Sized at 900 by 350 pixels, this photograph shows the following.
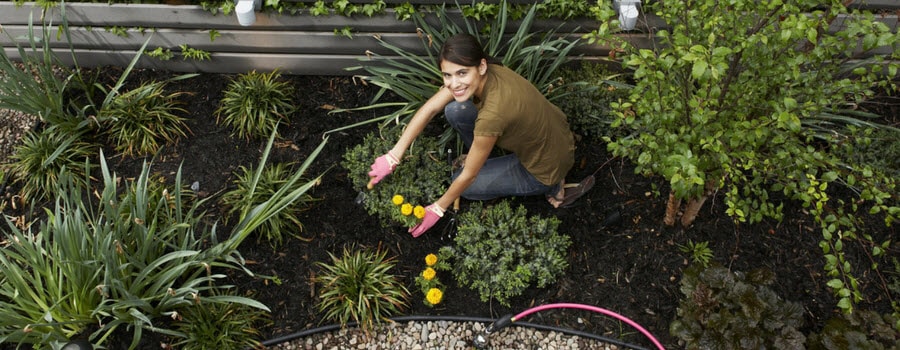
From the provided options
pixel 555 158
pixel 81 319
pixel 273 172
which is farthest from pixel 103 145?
pixel 555 158

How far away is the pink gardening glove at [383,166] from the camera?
117 inches

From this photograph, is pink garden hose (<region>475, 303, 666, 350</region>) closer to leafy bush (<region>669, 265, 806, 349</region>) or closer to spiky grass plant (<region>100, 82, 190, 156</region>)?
leafy bush (<region>669, 265, 806, 349</region>)

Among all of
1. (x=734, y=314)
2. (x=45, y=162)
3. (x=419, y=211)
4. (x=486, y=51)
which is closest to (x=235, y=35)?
(x=45, y=162)

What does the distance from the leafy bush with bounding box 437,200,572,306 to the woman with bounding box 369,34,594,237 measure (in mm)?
145

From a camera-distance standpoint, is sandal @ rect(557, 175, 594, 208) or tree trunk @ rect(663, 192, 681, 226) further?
sandal @ rect(557, 175, 594, 208)

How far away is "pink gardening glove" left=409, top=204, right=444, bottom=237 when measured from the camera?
2963 millimetres

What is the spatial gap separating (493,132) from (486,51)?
97 centimetres

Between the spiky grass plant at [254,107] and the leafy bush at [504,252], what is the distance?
4.02ft

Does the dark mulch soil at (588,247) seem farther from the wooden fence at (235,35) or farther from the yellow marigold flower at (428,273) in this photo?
the wooden fence at (235,35)

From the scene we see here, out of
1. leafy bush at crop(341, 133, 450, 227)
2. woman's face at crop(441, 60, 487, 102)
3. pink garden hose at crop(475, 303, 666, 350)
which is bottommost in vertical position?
pink garden hose at crop(475, 303, 666, 350)

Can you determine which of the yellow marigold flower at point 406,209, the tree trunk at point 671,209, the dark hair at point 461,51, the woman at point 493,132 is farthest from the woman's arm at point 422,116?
the tree trunk at point 671,209

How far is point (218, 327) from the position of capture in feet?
9.00

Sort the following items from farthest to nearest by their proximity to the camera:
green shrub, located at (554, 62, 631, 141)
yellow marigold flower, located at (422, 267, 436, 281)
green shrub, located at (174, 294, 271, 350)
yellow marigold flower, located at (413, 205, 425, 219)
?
1. green shrub, located at (554, 62, 631, 141)
2. yellow marigold flower, located at (413, 205, 425, 219)
3. yellow marigold flower, located at (422, 267, 436, 281)
4. green shrub, located at (174, 294, 271, 350)

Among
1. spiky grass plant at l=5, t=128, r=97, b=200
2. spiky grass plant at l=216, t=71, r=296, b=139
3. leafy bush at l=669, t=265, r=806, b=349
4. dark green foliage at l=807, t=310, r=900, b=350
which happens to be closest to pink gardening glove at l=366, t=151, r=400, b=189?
spiky grass plant at l=216, t=71, r=296, b=139
